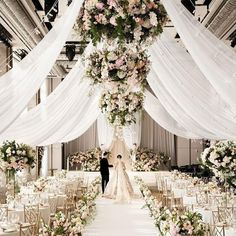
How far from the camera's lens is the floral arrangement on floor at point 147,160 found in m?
21.1

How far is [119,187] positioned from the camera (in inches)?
607

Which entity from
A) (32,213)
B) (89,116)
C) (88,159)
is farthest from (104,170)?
(32,213)

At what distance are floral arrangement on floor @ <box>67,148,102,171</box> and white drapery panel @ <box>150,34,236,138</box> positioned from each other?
14.0 m

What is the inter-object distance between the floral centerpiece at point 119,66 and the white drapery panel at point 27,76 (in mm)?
490

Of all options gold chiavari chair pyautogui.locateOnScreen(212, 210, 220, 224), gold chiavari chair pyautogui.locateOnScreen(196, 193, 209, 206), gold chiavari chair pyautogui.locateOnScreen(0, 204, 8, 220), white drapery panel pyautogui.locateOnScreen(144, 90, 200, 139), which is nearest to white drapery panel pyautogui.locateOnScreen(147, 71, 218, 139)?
→ gold chiavari chair pyautogui.locateOnScreen(196, 193, 209, 206)

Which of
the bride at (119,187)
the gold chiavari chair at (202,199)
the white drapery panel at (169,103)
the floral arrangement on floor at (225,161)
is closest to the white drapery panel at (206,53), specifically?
the white drapery panel at (169,103)

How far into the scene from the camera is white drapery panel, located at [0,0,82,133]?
5.41m

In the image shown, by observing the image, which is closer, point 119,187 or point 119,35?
point 119,35

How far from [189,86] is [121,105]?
97cm

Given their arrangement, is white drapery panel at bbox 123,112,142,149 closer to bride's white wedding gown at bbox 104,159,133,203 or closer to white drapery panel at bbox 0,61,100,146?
bride's white wedding gown at bbox 104,159,133,203

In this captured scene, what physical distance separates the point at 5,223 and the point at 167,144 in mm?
15733

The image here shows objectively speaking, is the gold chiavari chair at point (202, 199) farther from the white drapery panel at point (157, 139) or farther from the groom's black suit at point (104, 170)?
the white drapery panel at point (157, 139)

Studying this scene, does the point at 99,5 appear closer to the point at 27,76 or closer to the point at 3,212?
the point at 27,76

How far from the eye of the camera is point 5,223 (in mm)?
7426
